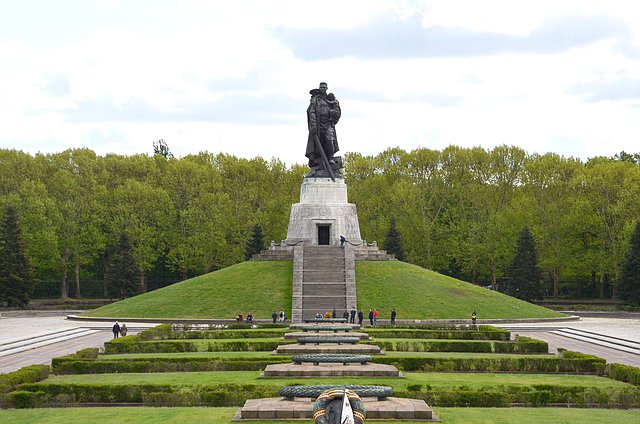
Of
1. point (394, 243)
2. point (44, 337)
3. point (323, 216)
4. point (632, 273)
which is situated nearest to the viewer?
point (44, 337)

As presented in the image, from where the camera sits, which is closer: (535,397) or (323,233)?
(535,397)

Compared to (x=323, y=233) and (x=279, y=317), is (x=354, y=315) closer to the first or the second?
(x=279, y=317)

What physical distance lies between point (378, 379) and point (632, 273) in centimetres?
4697

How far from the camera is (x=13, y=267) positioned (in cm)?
7038

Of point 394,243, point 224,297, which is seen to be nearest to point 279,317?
point 224,297

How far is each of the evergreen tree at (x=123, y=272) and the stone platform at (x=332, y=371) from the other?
4964 centimetres

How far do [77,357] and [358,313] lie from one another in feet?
69.5

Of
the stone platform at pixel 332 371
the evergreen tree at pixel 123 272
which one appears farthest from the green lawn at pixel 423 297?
the evergreen tree at pixel 123 272

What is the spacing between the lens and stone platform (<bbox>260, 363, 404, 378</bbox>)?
26.3 m

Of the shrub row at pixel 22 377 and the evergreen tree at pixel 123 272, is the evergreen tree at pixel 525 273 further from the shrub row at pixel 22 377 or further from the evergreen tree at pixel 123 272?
the shrub row at pixel 22 377

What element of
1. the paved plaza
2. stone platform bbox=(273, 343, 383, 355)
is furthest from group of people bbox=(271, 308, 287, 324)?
stone platform bbox=(273, 343, 383, 355)

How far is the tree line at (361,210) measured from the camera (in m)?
78.3

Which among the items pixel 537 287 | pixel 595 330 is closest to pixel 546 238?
pixel 537 287

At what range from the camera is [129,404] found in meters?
23.3
